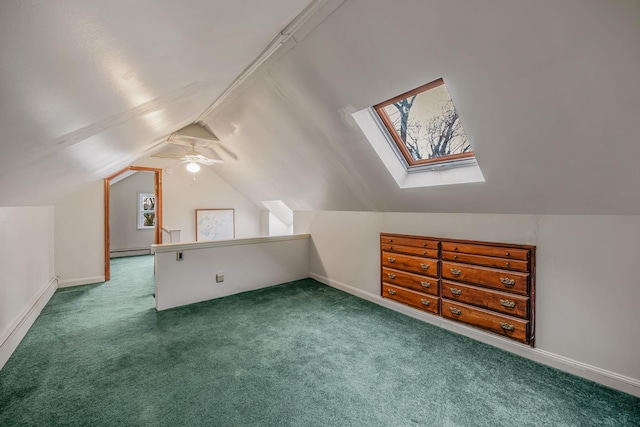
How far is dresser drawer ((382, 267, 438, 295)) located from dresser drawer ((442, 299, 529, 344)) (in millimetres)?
182

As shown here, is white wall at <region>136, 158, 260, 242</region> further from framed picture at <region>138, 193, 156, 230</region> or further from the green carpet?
the green carpet

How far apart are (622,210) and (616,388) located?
48.8 inches

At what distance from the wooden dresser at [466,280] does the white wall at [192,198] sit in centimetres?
456

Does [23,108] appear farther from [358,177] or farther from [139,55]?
[358,177]

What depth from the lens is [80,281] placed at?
14.6 feet

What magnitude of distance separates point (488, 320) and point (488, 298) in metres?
0.20

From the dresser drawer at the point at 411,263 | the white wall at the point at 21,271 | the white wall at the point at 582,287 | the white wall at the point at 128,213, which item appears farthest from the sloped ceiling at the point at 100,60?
the white wall at the point at 128,213

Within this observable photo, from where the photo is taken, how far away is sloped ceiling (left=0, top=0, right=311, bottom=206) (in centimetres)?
63

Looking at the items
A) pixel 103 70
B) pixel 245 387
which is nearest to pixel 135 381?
pixel 245 387

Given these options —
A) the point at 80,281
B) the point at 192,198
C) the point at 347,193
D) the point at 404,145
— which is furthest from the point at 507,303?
the point at 192,198

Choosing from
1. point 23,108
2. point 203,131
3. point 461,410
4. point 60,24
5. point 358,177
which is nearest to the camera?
point 60,24

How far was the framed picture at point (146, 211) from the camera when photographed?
744cm

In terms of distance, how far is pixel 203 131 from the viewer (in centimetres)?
418

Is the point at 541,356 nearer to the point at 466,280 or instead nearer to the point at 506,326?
the point at 506,326
